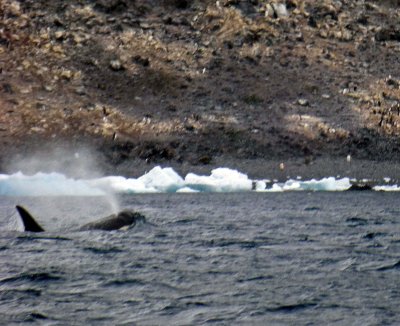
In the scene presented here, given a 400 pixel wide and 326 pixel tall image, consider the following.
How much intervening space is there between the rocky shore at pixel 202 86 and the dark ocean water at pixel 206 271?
129 feet

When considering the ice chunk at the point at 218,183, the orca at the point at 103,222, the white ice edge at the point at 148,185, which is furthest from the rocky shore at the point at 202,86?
the orca at the point at 103,222

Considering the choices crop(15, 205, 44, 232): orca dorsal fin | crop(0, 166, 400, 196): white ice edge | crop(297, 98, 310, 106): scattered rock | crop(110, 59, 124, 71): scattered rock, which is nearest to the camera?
crop(15, 205, 44, 232): orca dorsal fin

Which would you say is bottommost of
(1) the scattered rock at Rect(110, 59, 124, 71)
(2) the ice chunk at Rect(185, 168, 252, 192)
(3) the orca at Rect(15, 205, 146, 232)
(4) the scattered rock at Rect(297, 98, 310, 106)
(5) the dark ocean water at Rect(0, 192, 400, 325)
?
(5) the dark ocean water at Rect(0, 192, 400, 325)

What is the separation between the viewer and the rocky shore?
304 ft

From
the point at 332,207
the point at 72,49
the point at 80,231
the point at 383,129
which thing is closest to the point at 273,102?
the point at 383,129

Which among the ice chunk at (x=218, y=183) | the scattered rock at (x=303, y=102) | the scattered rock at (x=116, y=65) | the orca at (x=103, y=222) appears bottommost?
the orca at (x=103, y=222)

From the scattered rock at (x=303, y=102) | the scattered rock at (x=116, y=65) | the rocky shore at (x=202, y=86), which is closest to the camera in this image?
the rocky shore at (x=202, y=86)

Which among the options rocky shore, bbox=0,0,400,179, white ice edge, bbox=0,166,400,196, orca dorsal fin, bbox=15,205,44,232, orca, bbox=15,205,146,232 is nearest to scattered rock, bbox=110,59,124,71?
rocky shore, bbox=0,0,400,179

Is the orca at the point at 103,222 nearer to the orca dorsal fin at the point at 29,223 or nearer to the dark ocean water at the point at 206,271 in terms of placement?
the orca dorsal fin at the point at 29,223

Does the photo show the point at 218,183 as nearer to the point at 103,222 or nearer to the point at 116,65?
the point at 103,222

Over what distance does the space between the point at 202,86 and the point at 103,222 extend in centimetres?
6329

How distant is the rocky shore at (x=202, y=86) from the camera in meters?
92.6

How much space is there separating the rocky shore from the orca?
132 ft

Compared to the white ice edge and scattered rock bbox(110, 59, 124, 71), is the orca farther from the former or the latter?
scattered rock bbox(110, 59, 124, 71)
